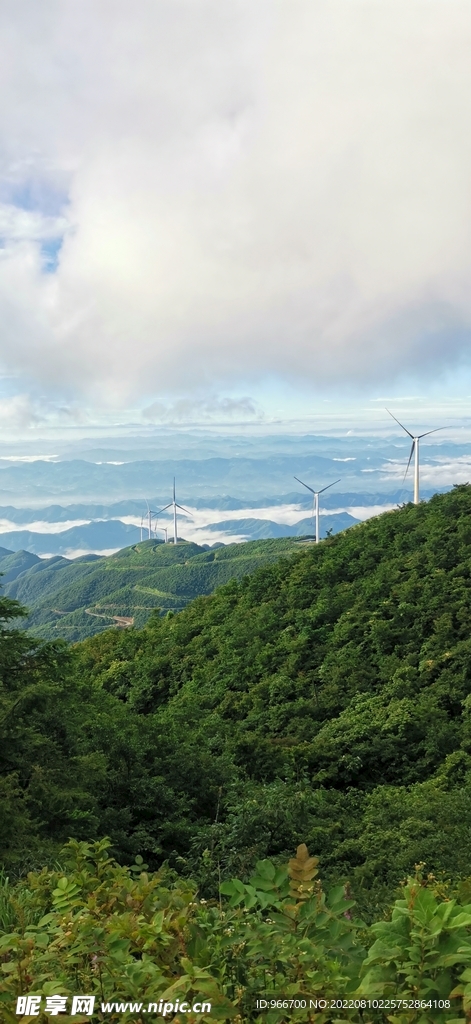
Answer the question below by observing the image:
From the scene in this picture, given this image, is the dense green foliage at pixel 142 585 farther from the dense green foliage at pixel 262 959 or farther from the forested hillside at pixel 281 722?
the dense green foliage at pixel 262 959

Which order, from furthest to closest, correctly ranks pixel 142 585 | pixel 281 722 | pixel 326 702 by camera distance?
pixel 142 585, pixel 326 702, pixel 281 722

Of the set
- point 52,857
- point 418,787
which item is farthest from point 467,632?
point 52,857

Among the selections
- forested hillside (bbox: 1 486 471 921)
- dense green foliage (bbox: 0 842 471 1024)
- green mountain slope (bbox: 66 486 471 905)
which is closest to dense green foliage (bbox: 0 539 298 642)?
green mountain slope (bbox: 66 486 471 905)

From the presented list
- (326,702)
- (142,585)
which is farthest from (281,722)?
(142,585)

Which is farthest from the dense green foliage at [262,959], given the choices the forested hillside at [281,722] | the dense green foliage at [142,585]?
the dense green foliage at [142,585]

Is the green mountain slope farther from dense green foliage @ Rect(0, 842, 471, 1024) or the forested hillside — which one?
dense green foliage @ Rect(0, 842, 471, 1024)

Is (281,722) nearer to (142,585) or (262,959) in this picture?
(262,959)
